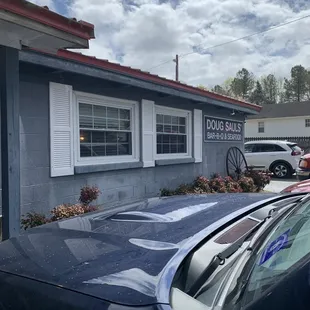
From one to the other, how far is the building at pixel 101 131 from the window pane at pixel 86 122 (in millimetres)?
18

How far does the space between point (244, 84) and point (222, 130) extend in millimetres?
51787

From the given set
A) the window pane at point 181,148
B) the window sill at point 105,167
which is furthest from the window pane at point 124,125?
the window pane at point 181,148

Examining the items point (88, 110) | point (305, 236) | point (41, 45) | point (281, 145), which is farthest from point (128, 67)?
point (281, 145)

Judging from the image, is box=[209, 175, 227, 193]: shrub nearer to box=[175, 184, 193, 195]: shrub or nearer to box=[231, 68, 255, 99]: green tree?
box=[175, 184, 193, 195]: shrub

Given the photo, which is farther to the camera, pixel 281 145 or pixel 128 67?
pixel 281 145

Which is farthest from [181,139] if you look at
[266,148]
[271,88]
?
[271,88]

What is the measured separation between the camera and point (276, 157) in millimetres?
15812

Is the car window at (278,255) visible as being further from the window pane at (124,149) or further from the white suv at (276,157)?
the white suv at (276,157)

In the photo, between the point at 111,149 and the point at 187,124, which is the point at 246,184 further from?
the point at 111,149

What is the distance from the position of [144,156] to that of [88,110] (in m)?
1.69

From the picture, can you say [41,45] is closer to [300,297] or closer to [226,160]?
[300,297]

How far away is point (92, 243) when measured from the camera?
190cm

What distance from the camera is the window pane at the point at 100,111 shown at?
21.3ft

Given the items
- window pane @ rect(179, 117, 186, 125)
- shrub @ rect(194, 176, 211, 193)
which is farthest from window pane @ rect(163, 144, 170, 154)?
shrub @ rect(194, 176, 211, 193)
